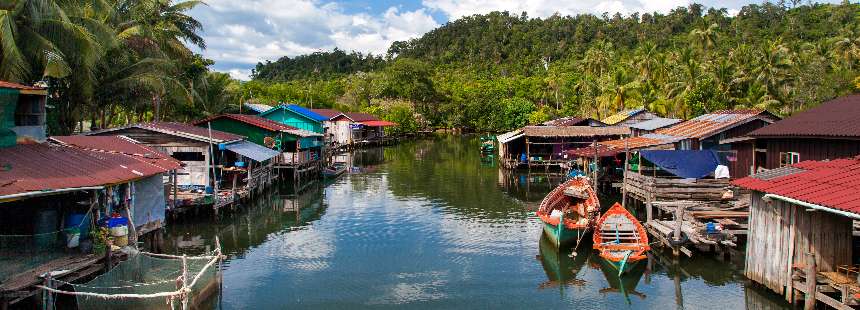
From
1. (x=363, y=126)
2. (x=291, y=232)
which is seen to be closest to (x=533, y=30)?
(x=363, y=126)

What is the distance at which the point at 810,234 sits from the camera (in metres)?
14.3

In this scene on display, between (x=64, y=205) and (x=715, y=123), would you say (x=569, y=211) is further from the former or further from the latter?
(x=64, y=205)

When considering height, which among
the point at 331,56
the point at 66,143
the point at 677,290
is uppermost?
the point at 331,56

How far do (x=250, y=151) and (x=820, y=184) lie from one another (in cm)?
2533

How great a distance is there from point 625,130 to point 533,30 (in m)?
92.9

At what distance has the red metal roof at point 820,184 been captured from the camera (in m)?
12.8

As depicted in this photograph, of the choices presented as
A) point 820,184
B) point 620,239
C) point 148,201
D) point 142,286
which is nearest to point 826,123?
point 620,239

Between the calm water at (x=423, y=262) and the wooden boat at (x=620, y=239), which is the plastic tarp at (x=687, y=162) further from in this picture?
the wooden boat at (x=620, y=239)

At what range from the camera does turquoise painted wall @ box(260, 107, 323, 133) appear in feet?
176

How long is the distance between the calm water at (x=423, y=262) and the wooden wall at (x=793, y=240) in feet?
3.21

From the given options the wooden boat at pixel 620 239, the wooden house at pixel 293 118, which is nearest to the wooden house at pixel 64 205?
the wooden boat at pixel 620 239

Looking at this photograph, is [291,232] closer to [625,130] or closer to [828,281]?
[828,281]

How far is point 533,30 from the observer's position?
443 feet

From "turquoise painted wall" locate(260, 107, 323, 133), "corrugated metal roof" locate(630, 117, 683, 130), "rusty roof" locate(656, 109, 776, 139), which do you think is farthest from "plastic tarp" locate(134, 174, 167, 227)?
"turquoise painted wall" locate(260, 107, 323, 133)
